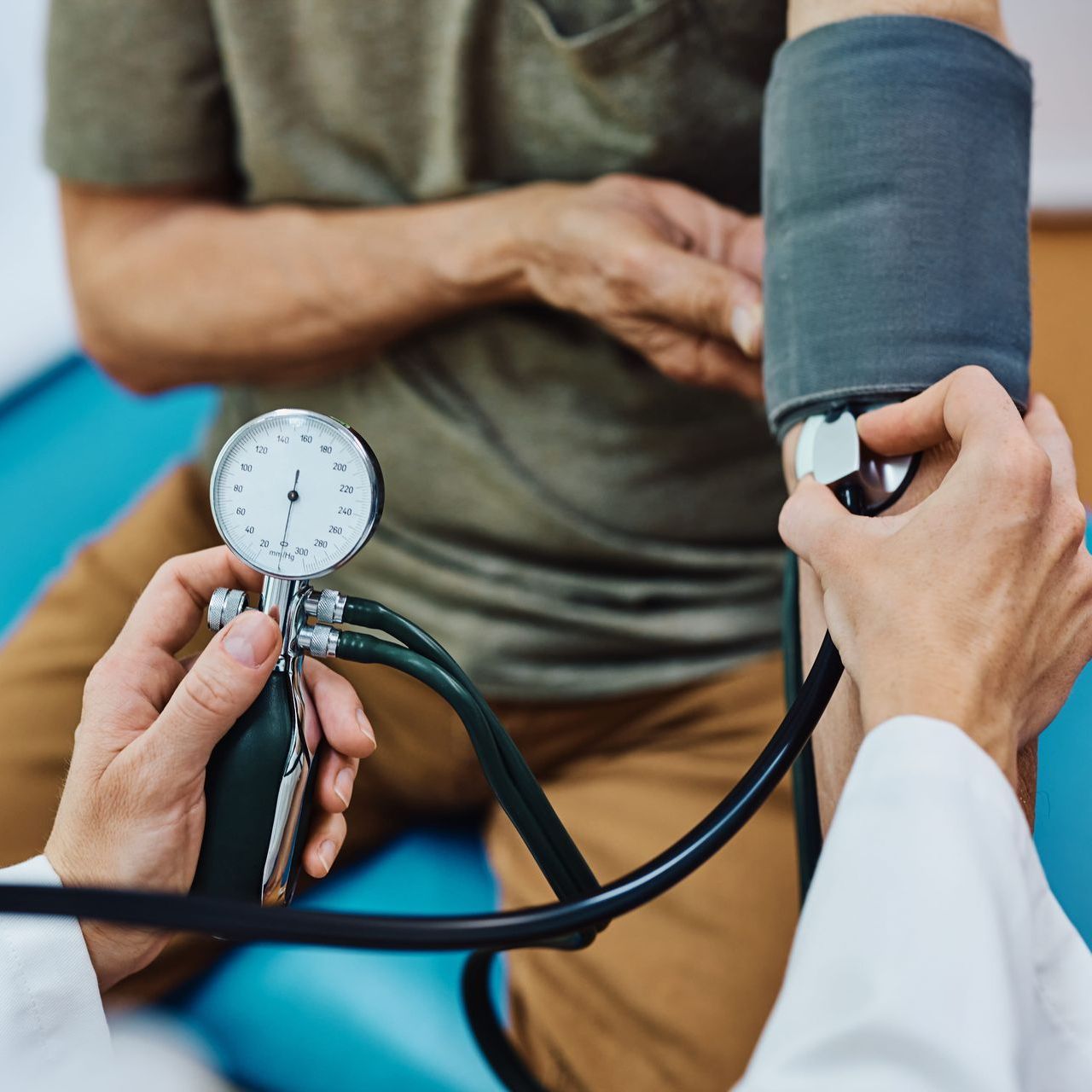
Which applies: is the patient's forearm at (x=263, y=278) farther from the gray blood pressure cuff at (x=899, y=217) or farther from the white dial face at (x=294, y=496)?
the white dial face at (x=294, y=496)

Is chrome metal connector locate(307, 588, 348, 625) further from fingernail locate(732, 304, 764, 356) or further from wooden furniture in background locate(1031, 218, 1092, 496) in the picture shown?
wooden furniture in background locate(1031, 218, 1092, 496)

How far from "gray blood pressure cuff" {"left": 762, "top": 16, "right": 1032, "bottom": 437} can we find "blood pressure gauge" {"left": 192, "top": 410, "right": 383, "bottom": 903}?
218 millimetres

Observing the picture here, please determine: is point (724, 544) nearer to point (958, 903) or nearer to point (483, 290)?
point (483, 290)

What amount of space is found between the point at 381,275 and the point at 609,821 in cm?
36

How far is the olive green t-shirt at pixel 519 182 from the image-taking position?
1.96 ft

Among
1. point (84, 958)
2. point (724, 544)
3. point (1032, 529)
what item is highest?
point (1032, 529)

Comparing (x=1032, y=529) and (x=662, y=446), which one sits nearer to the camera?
(x=1032, y=529)

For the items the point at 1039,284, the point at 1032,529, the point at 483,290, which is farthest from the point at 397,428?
the point at 1039,284

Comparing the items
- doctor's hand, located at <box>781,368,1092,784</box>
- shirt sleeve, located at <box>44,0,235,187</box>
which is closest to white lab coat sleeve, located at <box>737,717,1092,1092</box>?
doctor's hand, located at <box>781,368,1092,784</box>

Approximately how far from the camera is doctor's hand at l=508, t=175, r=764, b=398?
0.56 metres

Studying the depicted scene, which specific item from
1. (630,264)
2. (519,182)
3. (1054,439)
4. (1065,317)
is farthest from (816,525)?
(1065,317)

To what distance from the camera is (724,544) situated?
0.69 m

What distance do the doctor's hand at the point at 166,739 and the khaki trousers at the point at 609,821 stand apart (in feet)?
0.21

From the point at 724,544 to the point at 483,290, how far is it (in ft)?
0.71
